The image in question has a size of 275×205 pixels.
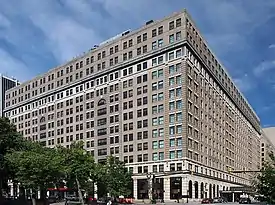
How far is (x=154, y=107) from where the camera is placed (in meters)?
118

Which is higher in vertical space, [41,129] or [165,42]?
[165,42]

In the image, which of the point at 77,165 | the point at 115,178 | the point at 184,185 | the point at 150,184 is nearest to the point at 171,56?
the point at 184,185

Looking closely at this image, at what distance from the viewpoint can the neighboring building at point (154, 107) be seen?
369 ft

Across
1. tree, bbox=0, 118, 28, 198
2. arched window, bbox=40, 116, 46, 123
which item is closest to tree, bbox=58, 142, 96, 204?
tree, bbox=0, 118, 28, 198

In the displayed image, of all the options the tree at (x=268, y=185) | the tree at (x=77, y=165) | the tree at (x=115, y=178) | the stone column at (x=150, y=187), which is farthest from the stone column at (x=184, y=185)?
the tree at (x=268, y=185)

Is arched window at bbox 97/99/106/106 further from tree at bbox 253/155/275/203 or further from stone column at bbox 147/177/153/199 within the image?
tree at bbox 253/155/275/203

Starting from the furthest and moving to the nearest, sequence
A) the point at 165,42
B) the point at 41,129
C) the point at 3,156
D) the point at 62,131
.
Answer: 1. the point at 41,129
2. the point at 62,131
3. the point at 165,42
4. the point at 3,156

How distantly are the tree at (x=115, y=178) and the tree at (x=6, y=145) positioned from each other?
23.3 meters

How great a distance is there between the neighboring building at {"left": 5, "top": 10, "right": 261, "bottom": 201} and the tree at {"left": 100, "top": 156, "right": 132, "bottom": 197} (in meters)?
14.8

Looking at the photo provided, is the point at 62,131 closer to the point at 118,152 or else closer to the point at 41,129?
the point at 41,129

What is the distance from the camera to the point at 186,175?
10712 cm

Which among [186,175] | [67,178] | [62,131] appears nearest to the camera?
[67,178]

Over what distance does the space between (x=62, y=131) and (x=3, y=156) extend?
81.5 metres

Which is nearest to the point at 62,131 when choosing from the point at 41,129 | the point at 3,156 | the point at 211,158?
the point at 41,129
